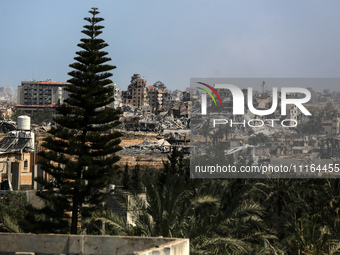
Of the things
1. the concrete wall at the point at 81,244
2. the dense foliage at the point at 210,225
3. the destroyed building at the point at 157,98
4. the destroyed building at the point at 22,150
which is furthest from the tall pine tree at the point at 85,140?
the destroyed building at the point at 157,98

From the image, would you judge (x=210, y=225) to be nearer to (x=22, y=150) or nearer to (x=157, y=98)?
(x=22, y=150)

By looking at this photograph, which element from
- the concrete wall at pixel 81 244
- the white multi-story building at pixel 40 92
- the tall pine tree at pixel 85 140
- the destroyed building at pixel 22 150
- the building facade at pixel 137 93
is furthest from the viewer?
the building facade at pixel 137 93

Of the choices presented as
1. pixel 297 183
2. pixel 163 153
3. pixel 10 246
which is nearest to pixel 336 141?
pixel 297 183

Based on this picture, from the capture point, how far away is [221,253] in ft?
48.7

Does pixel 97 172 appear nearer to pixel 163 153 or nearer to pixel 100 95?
pixel 100 95

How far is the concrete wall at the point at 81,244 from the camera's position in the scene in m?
11.4

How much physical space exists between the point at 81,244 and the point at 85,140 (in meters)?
9.92

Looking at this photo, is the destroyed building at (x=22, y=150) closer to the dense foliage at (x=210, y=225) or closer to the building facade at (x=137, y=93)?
the dense foliage at (x=210, y=225)

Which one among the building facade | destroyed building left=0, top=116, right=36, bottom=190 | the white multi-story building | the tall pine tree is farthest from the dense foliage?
the building facade

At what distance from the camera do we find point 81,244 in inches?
457

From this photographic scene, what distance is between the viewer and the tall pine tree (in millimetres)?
20812

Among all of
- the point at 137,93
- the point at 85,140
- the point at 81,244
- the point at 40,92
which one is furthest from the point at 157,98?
the point at 81,244

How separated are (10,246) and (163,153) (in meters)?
70.6

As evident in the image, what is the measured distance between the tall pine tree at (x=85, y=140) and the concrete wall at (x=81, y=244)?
8.61 meters
